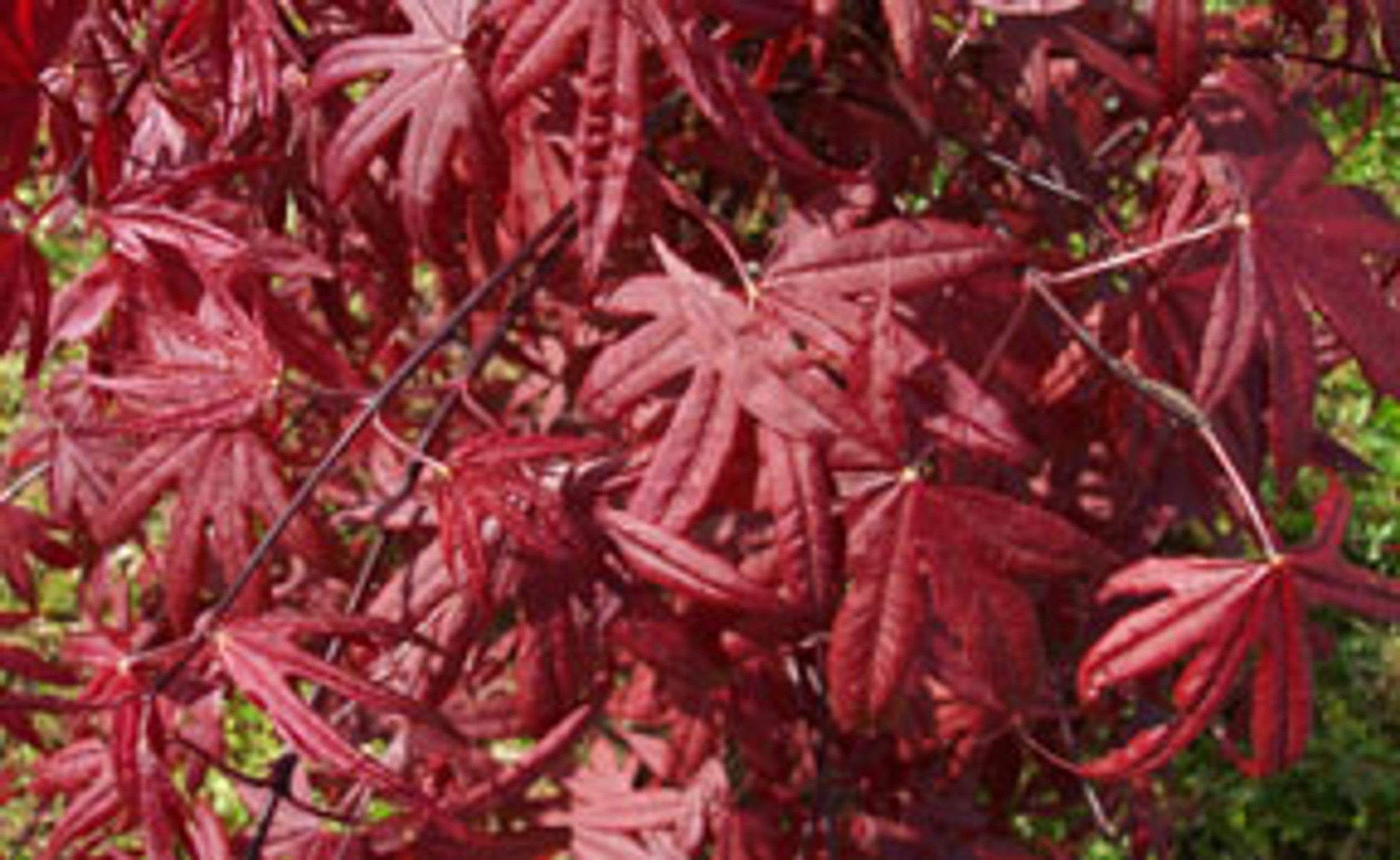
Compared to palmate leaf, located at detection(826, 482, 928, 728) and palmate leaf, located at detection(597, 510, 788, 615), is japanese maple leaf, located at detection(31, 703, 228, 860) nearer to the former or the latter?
palmate leaf, located at detection(597, 510, 788, 615)

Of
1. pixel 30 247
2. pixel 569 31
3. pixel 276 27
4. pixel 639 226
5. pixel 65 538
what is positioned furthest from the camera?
pixel 65 538

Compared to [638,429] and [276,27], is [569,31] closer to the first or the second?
[276,27]

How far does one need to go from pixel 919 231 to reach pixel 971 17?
360 mm

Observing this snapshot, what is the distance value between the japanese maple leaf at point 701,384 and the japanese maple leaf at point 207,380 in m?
0.29

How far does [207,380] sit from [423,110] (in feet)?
0.97

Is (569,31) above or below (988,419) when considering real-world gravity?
above

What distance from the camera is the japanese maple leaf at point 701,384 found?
927 mm

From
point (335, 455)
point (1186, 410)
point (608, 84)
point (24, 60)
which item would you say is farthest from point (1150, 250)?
point (24, 60)

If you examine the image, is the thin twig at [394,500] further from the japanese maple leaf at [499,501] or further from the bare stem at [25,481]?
the bare stem at [25,481]

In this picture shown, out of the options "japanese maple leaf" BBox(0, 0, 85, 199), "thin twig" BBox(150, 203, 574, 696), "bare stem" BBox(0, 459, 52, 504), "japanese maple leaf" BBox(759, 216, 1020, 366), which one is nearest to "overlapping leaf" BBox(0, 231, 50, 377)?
"japanese maple leaf" BBox(0, 0, 85, 199)

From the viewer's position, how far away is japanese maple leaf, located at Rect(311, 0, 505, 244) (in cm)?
105

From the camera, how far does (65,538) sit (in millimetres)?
3189

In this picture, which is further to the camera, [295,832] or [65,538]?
[65,538]

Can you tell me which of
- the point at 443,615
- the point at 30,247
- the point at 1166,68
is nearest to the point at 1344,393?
the point at 1166,68
